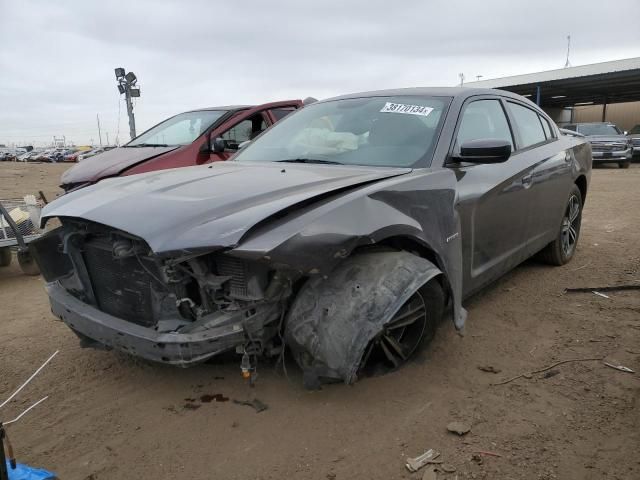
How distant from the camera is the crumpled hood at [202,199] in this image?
7.04 feet

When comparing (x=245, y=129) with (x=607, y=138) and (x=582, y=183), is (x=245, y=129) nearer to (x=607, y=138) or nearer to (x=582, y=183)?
(x=582, y=183)

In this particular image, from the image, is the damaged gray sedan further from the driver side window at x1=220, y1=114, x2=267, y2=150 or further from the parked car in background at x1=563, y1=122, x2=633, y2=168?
the parked car in background at x1=563, y1=122, x2=633, y2=168

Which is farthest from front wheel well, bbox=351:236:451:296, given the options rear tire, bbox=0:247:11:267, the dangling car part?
rear tire, bbox=0:247:11:267

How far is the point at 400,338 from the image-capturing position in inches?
109

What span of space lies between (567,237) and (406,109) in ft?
8.43

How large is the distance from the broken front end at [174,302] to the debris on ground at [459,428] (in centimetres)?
88

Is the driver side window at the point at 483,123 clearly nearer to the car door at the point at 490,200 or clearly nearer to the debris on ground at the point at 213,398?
the car door at the point at 490,200

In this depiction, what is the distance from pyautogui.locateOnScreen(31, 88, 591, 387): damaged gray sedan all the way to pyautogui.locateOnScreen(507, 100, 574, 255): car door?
470mm

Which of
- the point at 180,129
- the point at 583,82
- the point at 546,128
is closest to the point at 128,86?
the point at 180,129

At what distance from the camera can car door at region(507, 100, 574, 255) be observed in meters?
4.03

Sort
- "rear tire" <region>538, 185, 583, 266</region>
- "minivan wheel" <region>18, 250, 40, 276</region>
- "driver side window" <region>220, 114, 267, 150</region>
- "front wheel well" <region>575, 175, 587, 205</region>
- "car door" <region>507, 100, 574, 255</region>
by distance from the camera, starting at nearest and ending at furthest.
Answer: "car door" <region>507, 100, 574, 255</region>, "rear tire" <region>538, 185, 583, 266</region>, "front wheel well" <region>575, 175, 587, 205</region>, "minivan wheel" <region>18, 250, 40, 276</region>, "driver side window" <region>220, 114, 267, 150</region>

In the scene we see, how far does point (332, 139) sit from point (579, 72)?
79.8 ft

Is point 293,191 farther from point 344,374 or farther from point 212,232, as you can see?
point 344,374

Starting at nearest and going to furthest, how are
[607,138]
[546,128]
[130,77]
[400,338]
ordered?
[400,338], [546,128], [130,77], [607,138]
